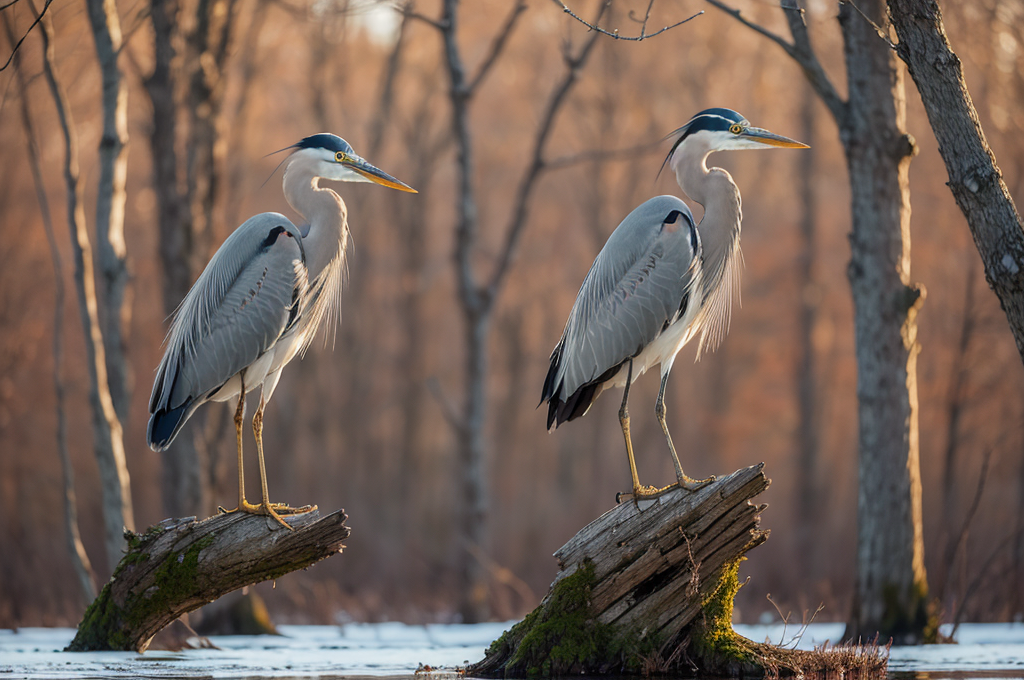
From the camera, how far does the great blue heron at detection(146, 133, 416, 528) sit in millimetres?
6766

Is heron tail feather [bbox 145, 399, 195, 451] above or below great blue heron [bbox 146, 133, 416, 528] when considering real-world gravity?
below

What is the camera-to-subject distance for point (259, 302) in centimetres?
682

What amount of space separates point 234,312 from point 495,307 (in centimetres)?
1671

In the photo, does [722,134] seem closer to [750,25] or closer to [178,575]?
[750,25]

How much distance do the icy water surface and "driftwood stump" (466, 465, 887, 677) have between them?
0.45 meters

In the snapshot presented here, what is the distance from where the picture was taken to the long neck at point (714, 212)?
7043 millimetres

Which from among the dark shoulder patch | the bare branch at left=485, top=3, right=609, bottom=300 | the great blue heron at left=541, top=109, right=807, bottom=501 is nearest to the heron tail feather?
the dark shoulder patch

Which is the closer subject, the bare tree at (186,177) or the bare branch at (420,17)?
the bare branch at (420,17)

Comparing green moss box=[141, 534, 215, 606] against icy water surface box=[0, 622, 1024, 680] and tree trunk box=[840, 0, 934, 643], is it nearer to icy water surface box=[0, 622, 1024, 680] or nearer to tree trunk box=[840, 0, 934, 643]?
icy water surface box=[0, 622, 1024, 680]

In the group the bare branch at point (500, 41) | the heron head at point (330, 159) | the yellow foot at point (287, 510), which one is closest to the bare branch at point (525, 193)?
the bare branch at point (500, 41)

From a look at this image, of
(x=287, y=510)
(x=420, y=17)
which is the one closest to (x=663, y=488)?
(x=287, y=510)

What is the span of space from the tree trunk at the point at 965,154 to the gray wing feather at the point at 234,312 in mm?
3954

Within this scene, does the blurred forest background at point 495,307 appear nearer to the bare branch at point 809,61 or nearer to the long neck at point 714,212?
the bare branch at point 809,61

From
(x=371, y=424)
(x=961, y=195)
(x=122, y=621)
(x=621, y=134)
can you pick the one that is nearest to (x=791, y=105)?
(x=621, y=134)
